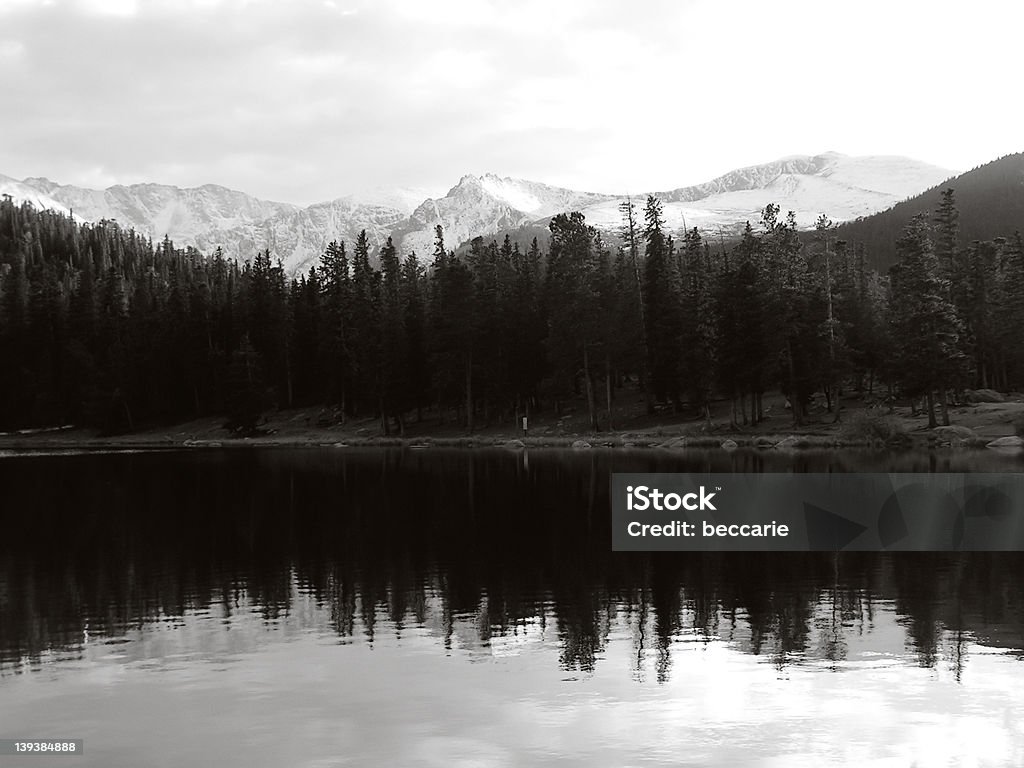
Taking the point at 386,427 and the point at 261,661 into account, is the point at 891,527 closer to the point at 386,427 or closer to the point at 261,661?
the point at 261,661

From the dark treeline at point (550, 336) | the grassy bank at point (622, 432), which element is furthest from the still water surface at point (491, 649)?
the dark treeline at point (550, 336)

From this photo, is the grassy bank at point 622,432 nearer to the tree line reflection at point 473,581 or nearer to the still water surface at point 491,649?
the tree line reflection at point 473,581

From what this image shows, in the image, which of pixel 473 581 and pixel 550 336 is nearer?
pixel 473 581

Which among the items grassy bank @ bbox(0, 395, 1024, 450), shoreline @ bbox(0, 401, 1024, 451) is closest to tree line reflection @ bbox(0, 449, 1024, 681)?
shoreline @ bbox(0, 401, 1024, 451)

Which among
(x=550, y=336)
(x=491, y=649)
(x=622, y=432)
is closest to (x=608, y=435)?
(x=622, y=432)

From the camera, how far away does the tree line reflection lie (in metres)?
22.4

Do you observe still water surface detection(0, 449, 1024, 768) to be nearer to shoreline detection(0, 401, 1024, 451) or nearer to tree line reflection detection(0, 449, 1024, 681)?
tree line reflection detection(0, 449, 1024, 681)

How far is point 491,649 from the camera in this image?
2114 cm

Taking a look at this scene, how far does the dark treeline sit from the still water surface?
53.3 m

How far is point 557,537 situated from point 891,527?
41.3ft

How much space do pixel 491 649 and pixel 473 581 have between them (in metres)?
7.51

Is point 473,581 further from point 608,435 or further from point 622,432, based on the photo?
point 622,432

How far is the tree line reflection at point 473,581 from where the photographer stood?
22.4m

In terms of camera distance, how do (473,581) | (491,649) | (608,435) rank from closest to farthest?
(491,649)
(473,581)
(608,435)
